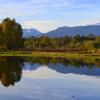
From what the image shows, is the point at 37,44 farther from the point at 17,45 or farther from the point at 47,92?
the point at 47,92

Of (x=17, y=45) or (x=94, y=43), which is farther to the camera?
(x=94, y=43)

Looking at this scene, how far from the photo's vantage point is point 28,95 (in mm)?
25797

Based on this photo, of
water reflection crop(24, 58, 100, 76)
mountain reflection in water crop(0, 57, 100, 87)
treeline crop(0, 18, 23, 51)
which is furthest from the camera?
treeline crop(0, 18, 23, 51)

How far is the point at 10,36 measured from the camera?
100 metres

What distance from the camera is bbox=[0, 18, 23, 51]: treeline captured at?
99.3 metres

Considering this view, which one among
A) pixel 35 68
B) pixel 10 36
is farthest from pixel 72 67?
pixel 10 36

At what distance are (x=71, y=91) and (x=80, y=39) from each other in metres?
132

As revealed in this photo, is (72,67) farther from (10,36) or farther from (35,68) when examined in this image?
(10,36)

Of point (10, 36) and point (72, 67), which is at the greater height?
point (10, 36)

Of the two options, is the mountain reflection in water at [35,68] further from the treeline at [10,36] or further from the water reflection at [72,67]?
the treeline at [10,36]

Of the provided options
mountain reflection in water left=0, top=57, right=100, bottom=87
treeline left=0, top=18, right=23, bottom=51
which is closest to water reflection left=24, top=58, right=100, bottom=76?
mountain reflection in water left=0, top=57, right=100, bottom=87

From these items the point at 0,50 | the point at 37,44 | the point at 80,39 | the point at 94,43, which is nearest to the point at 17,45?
the point at 0,50

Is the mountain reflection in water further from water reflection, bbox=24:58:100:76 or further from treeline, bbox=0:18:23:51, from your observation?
treeline, bbox=0:18:23:51

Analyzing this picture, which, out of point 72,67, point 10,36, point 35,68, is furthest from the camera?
point 10,36
